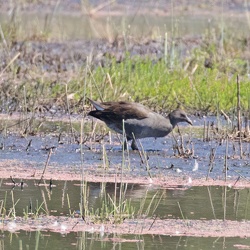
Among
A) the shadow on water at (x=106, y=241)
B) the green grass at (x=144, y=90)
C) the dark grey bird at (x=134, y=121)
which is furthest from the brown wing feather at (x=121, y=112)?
the shadow on water at (x=106, y=241)

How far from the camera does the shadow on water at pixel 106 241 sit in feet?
21.0

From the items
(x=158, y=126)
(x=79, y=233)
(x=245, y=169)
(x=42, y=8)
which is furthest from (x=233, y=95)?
(x=42, y=8)

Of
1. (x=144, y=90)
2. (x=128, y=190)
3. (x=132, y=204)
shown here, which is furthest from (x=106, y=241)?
(x=144, y=90)

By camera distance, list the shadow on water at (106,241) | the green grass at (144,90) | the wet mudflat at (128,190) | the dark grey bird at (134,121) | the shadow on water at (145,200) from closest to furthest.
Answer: the shadow on water at (106,241) < the wet mudflat at (128,190) < the shadow on water at (145,200) < the dark grey bird at (134,121) < the green grass at (144,90)

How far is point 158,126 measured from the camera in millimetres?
10398

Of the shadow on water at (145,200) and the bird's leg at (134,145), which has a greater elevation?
the shadow on water at (145,200)

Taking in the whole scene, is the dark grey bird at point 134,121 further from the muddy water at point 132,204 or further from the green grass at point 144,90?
the muddy water at point 132,204

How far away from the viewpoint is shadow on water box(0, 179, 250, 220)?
7.37 meters

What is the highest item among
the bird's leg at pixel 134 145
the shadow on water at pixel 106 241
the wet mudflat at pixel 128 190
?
the shadow on water at pixel 106 241

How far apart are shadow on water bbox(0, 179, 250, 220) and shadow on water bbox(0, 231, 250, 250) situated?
44 centimetres

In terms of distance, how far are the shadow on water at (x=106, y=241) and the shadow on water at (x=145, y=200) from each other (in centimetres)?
44

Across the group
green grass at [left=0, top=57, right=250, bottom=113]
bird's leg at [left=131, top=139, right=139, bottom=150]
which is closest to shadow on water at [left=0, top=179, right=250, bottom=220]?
bird's leg at [left=131, top=139, right=139, bottom=150]

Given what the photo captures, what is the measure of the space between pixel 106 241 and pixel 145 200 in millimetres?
1319

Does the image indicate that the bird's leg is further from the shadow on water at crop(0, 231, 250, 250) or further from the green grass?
the shadow on water at crop(0, 231, 250, 250)
